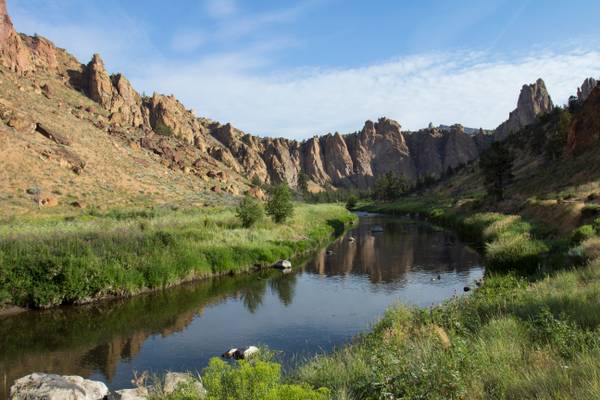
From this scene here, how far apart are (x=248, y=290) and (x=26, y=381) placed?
1378 cm

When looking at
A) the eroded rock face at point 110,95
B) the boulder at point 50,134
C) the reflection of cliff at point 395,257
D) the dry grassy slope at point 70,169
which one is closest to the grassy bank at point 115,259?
the reflection of cliff at point 395,257

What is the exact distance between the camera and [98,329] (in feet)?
57.1

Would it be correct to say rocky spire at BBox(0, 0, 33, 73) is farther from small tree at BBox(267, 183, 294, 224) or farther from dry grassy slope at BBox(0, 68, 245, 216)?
small tree at BBox(267, 183, 294, 224)

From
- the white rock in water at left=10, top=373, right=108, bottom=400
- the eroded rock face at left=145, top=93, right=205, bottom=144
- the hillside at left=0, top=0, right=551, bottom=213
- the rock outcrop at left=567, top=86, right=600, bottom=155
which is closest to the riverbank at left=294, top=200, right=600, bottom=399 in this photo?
the white rock in water at left=10, top=373, right=108, bottom=400

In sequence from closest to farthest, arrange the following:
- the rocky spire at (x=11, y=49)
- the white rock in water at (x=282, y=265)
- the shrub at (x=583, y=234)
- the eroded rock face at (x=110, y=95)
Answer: the shrub at (x=583, y=234), the white rock in water at (x=282, y=265), the rocky spire at (x=11, y=49), the eroded rock face at (x=110, y=95)

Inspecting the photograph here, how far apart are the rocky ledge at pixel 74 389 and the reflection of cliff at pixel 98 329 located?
1.96m

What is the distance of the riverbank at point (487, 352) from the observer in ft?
21.9

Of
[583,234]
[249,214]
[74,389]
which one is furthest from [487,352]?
[249,214]

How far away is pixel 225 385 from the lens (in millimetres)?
6441

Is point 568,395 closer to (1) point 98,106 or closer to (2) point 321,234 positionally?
(2) point 321,234

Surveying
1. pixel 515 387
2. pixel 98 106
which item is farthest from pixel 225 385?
pixel 98 106

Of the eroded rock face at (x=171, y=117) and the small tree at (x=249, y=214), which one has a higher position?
the eroded rock face at (x=171, y=117)

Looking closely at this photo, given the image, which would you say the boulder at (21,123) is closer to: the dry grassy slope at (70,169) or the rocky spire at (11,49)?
the dry grassy slope at (70,169)

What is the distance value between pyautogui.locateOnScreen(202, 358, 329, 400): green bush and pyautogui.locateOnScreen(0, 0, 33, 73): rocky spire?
88852 mm
